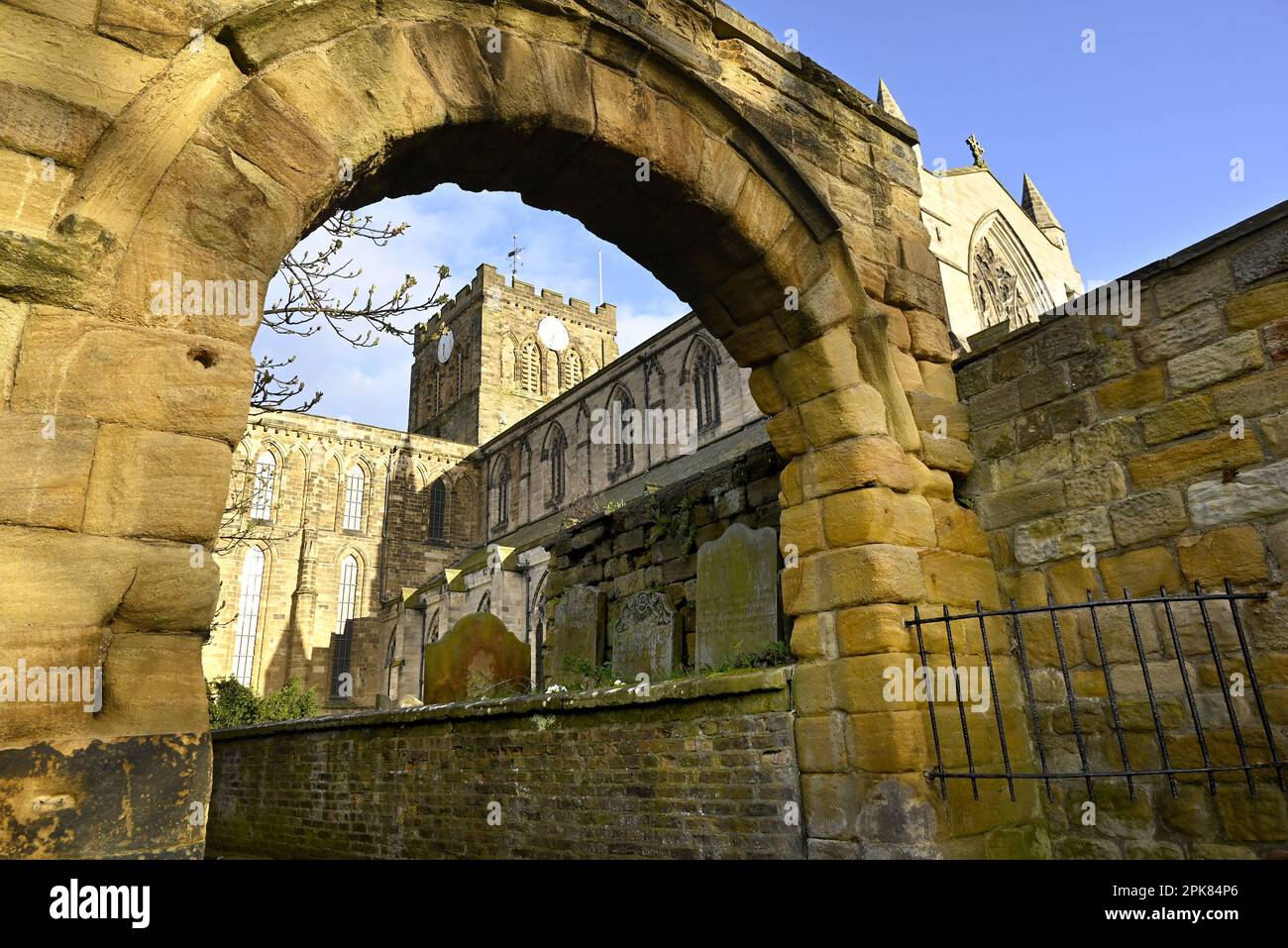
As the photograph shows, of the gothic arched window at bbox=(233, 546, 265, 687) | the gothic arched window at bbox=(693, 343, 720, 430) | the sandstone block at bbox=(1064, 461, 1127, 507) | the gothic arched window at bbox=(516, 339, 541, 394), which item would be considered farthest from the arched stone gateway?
the gothic arched window at bbox=(516, 339, 541, 394)

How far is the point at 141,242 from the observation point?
8.55 feet

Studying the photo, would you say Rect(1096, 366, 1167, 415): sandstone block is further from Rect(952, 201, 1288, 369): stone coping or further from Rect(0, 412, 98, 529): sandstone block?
Rect(0, 412, 98, 529): sandstone block

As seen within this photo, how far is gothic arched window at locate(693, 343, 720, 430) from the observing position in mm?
23469

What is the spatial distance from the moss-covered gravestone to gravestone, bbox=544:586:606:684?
0.96 metres

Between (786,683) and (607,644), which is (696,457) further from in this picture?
(786,683)

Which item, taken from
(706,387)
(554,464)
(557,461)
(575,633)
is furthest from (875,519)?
(554,464)

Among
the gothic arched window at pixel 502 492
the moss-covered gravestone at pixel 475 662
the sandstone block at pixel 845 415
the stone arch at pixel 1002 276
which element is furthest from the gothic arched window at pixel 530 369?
the sandstone block at pixel 845 415

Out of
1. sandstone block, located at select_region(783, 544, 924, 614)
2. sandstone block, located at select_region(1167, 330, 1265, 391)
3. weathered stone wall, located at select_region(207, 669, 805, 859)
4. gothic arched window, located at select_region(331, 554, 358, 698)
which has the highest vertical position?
gothic arched window, located at select_region(331, 554, 358, 698)

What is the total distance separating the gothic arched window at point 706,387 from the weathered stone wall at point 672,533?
15.0 meters

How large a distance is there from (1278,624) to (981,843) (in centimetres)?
165

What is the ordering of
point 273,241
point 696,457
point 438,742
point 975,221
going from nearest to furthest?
point 273,241 < point 438,742 < point 975,221 < point 696,457
